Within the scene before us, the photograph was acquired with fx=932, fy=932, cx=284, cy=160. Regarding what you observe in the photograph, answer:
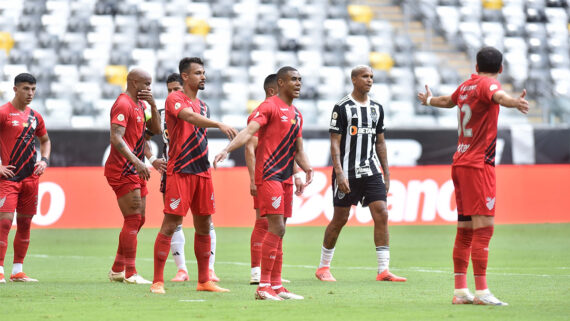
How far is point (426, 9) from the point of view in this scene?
2769cm

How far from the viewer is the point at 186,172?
8.91 m

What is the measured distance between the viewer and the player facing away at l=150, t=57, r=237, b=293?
884cm

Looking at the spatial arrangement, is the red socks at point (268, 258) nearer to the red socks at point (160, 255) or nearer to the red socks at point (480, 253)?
the red socks at point (160, 255)

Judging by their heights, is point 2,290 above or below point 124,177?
below

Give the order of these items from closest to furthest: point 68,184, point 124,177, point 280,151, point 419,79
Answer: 1. point 280,151
2. point 124,177
3. point 68,184
4. point 419,79

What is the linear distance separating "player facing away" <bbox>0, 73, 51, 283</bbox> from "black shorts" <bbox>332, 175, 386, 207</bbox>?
11.1 ft

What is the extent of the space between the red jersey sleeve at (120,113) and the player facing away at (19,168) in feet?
3.85

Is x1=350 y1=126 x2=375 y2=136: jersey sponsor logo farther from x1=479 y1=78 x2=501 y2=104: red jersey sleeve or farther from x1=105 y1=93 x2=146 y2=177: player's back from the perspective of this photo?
x1=479 y1=78 x2=501 y2=104: red jersey sleeve

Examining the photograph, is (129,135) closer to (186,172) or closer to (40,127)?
(40,127)

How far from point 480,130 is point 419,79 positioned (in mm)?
17481

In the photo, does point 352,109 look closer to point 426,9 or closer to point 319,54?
A: point 319,54

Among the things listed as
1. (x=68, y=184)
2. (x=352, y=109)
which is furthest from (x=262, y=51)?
(x=352, y=109)

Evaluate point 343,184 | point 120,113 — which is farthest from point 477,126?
point 120,113

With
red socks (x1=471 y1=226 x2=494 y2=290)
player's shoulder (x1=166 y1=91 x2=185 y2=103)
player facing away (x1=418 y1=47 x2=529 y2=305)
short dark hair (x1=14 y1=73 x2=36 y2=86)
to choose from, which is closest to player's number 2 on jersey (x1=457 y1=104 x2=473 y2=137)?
player facing away (x1=418 y1=47 x2=529 y2=305)
